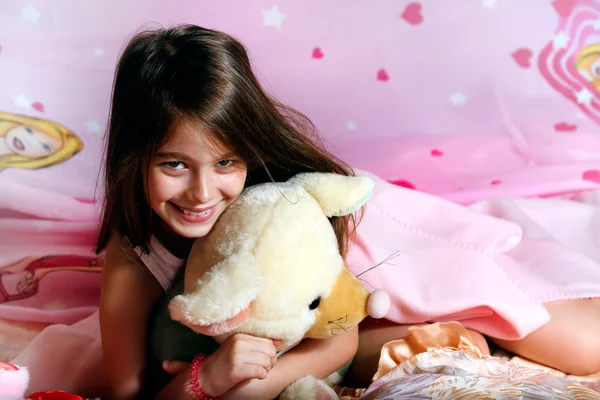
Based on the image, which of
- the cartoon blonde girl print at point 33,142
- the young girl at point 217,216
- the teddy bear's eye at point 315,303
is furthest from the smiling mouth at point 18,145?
the teddy bear's eye at point 315,303

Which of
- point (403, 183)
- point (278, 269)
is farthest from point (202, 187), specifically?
point (403, 183)

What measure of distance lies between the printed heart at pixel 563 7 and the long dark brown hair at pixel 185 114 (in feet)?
3.60

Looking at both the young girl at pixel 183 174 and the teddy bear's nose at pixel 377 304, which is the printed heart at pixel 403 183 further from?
the teddy bear's nose at pixel 377 304

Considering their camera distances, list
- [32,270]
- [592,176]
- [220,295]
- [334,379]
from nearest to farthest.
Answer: [220,295] < [334,379] < [32,270] < [592,176]

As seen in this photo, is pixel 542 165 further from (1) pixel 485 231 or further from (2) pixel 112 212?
(2) pixel 112 212

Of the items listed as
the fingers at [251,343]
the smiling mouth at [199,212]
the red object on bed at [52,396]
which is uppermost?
the smiling mouth at [199,212]

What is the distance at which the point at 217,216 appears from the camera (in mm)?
1008

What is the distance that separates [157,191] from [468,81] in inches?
45.2

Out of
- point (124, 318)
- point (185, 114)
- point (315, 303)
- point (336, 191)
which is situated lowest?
point (124, 318)

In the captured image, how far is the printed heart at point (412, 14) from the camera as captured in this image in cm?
188

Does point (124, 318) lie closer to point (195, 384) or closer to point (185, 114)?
point (195, 384)

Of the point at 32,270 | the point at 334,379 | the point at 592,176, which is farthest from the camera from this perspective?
the point at 592,176

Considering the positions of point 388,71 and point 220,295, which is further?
point 388,71

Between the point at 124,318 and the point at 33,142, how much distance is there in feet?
2.76
